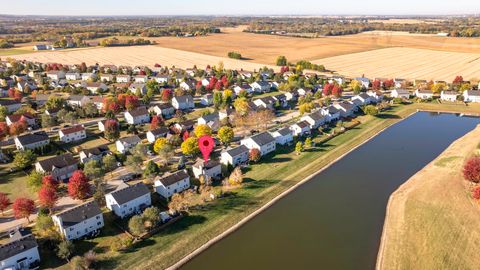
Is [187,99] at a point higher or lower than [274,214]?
higher

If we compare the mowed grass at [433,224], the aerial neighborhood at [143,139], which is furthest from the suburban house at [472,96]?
the mowed grass at [433,224]

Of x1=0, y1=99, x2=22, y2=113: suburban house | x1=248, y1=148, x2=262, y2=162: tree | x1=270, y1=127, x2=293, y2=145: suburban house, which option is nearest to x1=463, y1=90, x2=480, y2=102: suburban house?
x1=270, y1=127, x2=293, y2=145: suburban house

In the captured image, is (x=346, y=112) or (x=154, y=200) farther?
(x=346, y=112)

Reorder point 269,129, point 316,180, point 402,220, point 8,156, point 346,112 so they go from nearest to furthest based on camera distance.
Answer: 1. point 402,220
2. point 316,180
3. point 8,156
4. point 269,129
5. point 346,112

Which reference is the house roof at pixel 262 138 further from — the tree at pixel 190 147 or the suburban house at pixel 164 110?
the suburban house at pixel 164 110

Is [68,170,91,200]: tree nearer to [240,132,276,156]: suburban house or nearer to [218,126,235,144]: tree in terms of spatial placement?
[218,126,235,144]: tree

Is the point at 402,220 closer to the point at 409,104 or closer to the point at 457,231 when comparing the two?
the point at 457,231

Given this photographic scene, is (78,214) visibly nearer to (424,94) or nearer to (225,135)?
(225,135)

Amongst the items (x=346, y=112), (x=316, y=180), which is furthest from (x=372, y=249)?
(x=346, y=112)
